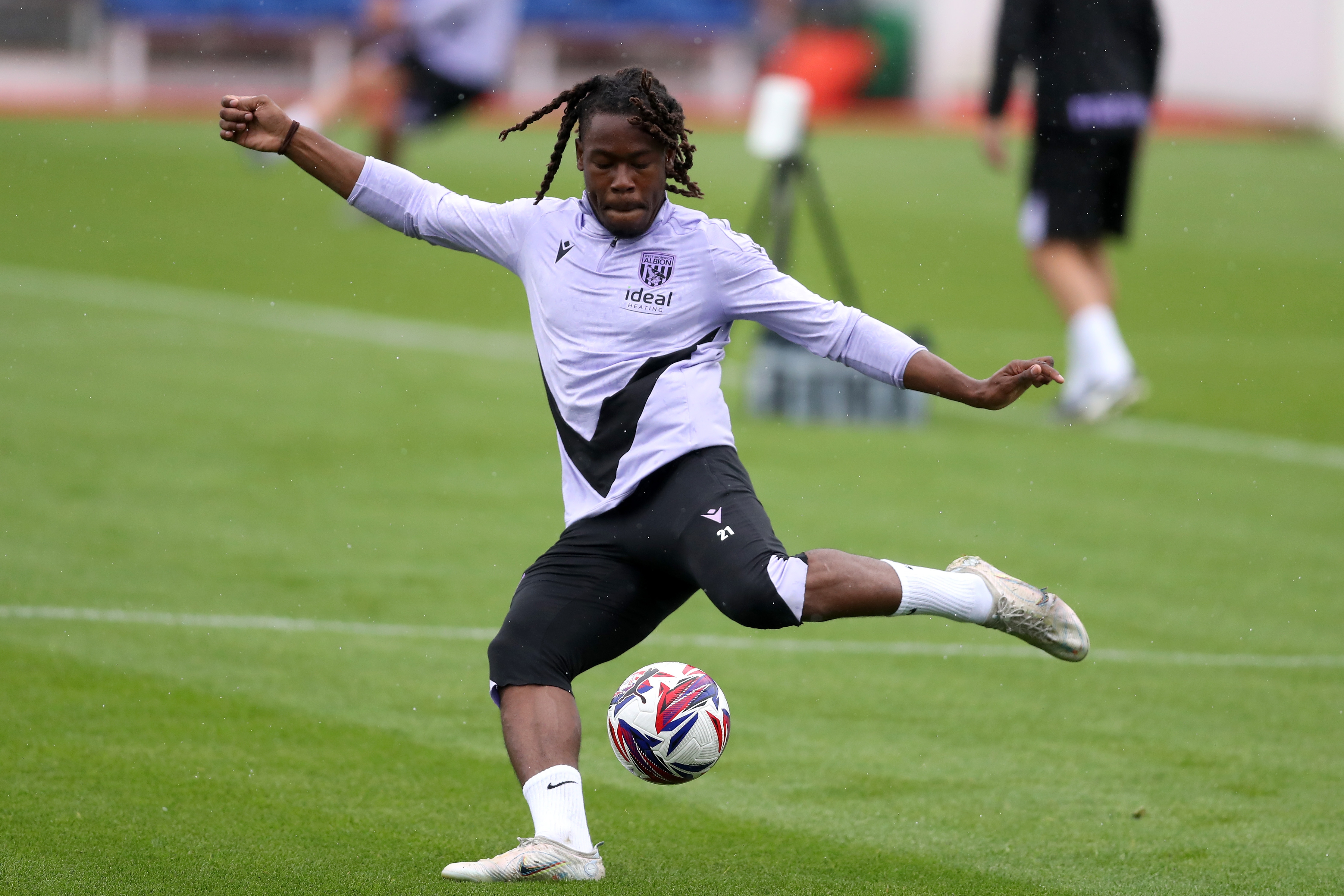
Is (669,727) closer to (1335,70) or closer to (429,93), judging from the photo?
(429,93)

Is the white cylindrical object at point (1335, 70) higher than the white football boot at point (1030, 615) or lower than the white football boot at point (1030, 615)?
higher

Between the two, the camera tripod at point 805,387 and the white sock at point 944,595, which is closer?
the white sock at point 944,595

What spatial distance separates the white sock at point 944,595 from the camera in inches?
180

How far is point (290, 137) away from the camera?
4773 mm

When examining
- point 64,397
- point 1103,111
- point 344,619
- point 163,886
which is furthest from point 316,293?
point 163,886

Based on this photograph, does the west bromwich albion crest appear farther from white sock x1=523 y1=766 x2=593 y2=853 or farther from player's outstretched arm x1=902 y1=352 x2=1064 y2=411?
white sock x1=523 y1=766 x2=593 y2=853

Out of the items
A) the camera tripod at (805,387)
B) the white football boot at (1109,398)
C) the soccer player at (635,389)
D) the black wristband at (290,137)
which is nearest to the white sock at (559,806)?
the soccer player at (635,389)

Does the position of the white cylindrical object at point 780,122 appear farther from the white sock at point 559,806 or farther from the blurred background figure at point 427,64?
the blurred background figure at point 427,64

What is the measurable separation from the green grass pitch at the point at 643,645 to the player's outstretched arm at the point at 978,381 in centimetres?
117

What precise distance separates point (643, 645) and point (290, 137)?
9.05 feet

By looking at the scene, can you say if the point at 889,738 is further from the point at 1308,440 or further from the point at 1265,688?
the point at 1308,440

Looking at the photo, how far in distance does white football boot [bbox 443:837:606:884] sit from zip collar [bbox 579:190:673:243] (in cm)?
149

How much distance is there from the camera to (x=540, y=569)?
15.7 ft

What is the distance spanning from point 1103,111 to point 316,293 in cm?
858
